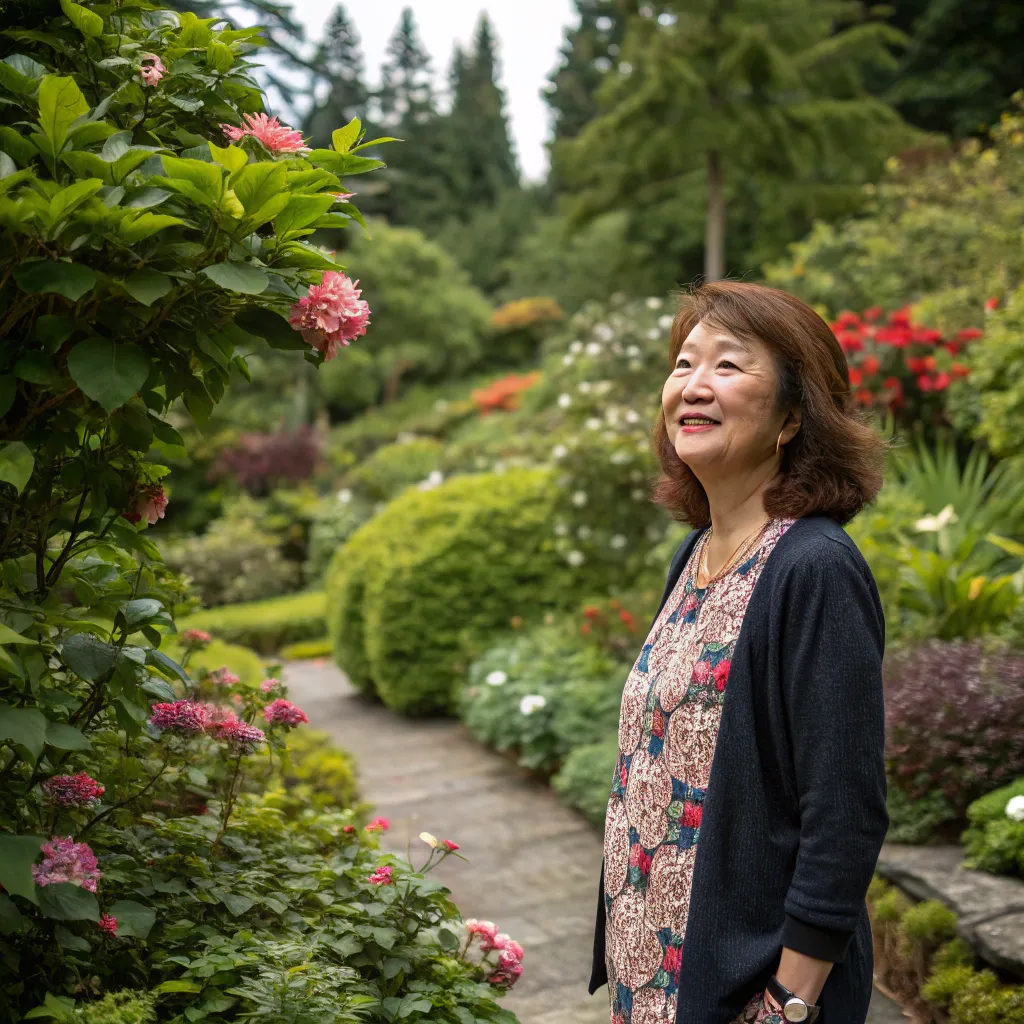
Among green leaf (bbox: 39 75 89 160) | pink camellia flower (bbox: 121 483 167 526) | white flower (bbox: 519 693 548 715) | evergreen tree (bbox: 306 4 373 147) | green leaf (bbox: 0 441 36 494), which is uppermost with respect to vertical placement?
evergreen tree (bbox: 306 4 373 147)

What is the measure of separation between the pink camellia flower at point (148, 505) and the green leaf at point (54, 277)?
54cm

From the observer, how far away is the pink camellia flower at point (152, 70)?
1469 millimetres

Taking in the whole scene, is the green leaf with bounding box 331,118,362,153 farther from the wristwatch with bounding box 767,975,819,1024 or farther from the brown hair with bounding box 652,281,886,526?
the wristwatch with bounding box 767,975,819,1024

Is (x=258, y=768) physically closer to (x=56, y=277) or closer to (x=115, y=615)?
(x=115, y=615)

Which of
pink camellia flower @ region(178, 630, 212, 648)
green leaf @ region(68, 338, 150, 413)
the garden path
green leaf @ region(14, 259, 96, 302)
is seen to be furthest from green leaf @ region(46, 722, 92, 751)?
the garden path

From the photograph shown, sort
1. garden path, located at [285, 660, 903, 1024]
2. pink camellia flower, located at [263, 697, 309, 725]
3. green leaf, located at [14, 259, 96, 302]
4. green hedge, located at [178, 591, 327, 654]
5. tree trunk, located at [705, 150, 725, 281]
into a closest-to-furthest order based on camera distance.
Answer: green leaf, located at [14, 259, 96, 302] → pink camellia flower, located at [263, 697, 309, 725] → garden path, located at [285, 660, 903, 1024] → green hedge, located at [178, 591, 327, 654] → tree trunk, located at [705, 150, 725, 281]

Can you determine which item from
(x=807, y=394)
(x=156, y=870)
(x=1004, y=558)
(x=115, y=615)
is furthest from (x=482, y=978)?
(x=1004, y=558)

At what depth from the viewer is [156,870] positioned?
194 cm

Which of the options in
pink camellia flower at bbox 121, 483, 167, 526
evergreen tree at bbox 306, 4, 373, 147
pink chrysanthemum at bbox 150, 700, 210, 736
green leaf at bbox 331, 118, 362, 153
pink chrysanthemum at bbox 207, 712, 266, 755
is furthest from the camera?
evergreen tree at bbox 306, 4, 373, 147

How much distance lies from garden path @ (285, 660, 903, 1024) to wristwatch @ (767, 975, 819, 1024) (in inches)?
77.6

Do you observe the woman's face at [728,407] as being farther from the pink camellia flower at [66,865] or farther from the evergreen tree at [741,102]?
the evergreen tree at [741,102]

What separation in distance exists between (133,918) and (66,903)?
23 centimetres

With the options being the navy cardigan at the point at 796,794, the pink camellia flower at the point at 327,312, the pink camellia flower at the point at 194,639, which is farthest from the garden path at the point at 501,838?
the pink camellia flower at the point at 327,312

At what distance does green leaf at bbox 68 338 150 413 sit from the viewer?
130cm
